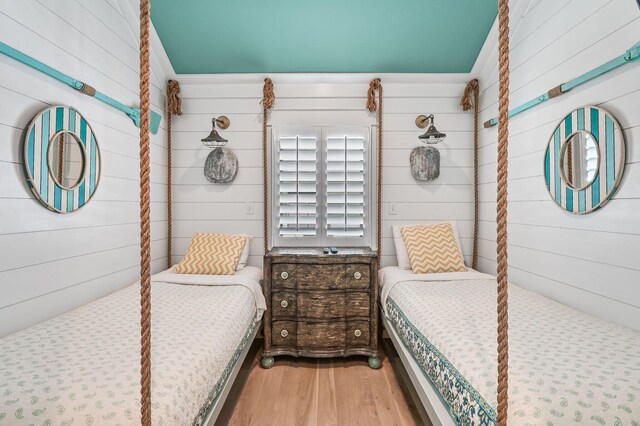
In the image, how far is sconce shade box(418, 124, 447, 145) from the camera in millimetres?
2645

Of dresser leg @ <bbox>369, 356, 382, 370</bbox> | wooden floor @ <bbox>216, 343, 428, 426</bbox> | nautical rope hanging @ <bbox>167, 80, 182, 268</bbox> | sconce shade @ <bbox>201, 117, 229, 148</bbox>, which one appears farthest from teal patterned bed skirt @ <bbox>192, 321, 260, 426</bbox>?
sconce shade @ <bbox>201, 117, 229, 148</bbox>

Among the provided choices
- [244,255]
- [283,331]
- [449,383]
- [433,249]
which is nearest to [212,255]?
[244,255]

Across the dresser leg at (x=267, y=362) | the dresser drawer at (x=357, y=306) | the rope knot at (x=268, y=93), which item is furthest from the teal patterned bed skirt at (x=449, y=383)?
the rope knot at (x=268, y=93)

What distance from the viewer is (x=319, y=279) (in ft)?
8.07

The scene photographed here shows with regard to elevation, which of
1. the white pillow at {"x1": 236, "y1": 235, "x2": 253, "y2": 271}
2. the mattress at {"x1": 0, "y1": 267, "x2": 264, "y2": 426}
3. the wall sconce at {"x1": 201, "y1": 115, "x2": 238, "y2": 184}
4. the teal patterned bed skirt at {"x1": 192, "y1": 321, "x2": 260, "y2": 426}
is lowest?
the teal patterned bed skirt at {"x1": 192, "y1": 321, "x2": 260, "y2": 426}

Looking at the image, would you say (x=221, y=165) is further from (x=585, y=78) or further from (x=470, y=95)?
(x=585, y=78)

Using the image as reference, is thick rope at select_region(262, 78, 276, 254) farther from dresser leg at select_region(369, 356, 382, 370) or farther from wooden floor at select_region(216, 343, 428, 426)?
dresser leg at select_region(369, 356, 382, 370)

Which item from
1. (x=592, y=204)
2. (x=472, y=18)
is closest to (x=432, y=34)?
(x=472, y=18)

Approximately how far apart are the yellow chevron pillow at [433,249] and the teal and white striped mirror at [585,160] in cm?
85

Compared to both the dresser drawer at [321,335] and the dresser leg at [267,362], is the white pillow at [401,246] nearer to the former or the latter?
the dresser drawer at [321,335]

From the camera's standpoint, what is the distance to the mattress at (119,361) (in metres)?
0.89

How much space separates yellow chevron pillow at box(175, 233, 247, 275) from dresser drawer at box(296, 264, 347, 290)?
540mm

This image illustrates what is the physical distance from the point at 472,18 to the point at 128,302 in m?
3.01

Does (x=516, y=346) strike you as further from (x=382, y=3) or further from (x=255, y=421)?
(x=382, y=3)
